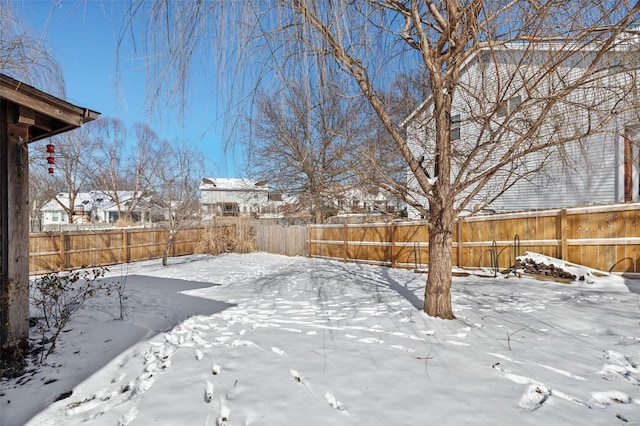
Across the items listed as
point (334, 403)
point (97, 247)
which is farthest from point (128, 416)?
point (97, 247)

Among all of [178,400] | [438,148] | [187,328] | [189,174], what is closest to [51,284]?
[187,328]

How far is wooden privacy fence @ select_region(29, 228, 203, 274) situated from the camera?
11.5 m

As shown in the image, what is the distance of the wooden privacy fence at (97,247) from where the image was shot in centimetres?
1147

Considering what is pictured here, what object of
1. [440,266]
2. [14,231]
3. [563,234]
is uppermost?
[14,231]

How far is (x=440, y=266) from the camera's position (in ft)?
13.2

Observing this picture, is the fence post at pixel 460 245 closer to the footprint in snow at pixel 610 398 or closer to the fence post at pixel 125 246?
the footprint in snow at pixel 610 398

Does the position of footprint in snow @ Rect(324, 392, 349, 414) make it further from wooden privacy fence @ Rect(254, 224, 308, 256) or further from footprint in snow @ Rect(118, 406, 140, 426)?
wooden privacy fence @ Rect(254, 224, 308, 256)

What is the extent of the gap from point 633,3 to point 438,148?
1906 millimetres

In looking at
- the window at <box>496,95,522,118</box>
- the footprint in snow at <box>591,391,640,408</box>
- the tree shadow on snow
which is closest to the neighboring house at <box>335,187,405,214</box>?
Answer: the window at <box>496,95,522,118</box>

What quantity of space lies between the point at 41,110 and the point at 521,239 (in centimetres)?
892

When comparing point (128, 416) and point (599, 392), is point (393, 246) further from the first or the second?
point (128, 416)

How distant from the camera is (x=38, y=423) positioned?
86.8 inches

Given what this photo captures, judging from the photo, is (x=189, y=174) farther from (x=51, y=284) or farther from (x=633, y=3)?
(x=633, y=3)

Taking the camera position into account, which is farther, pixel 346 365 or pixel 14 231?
pixel 14 231
